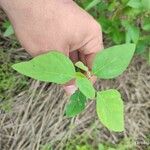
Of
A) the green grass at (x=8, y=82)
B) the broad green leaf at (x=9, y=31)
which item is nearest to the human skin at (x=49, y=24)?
the broad green leaf at (x=9, y=31)

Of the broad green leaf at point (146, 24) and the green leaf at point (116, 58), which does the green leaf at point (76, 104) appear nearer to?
the green leaf at point (116, 58)

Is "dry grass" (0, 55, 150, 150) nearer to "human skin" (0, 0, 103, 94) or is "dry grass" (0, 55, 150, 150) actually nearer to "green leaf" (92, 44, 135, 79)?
"human skin" (0, 0, 103, 94)

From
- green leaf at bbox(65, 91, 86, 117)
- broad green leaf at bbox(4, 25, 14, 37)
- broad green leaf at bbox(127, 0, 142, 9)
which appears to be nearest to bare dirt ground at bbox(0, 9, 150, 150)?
broad green leaf at bbox(4, 25, 14, 37)

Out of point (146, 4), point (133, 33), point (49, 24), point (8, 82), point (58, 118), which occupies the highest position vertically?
point (49, 24)

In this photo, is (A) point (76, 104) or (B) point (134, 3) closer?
(A) point (76, 104)

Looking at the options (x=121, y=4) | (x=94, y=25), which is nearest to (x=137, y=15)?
(x=121, y=4)

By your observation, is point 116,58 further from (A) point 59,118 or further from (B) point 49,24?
(A) point 59,118

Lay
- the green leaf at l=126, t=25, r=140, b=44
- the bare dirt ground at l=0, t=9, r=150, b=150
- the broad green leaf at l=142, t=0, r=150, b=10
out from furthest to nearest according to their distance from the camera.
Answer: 1. the bare dirt ground at l=0, t=9, r=150, b=150
2. the green leaf at l=126, t=25, r=140, b=44
3. the broad green leaf at l=142, t=0, r=150, b=10

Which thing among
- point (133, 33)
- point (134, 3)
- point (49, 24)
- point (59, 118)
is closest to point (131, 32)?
point (133, 33)
